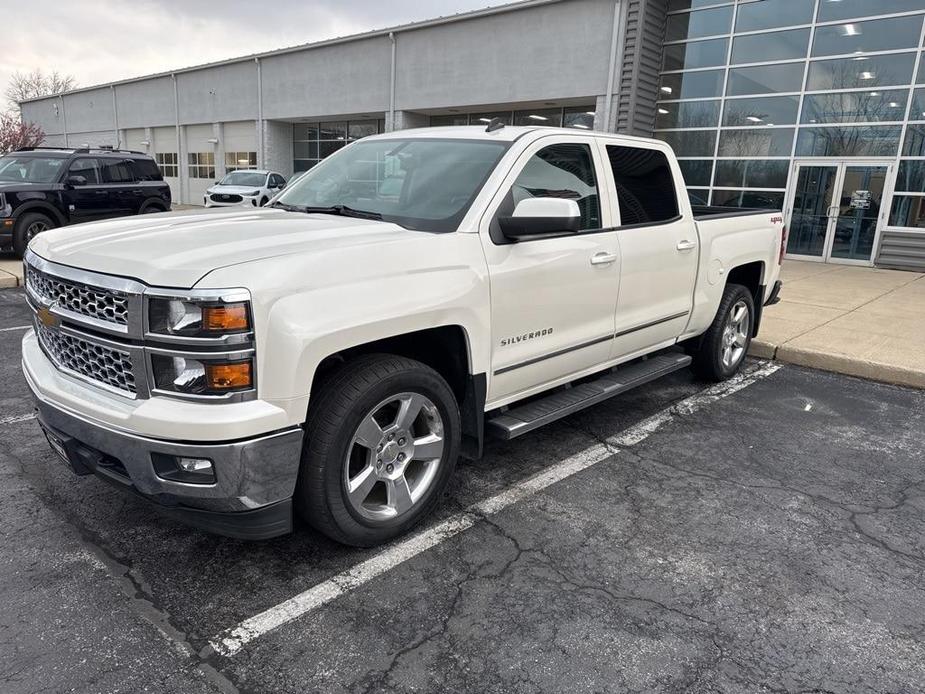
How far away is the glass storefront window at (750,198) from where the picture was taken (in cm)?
1581

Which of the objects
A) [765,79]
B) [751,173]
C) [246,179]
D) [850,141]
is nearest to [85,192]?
[246,179]

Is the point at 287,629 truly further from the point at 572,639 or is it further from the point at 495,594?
the point at 572,639

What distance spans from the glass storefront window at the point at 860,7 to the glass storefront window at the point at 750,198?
12.5ft

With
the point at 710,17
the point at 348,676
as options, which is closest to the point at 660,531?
the point at 348,676

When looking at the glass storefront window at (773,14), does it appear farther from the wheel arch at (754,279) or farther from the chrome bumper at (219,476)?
the chrome bumper at (219,476)

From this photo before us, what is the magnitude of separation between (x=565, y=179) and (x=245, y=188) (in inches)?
772

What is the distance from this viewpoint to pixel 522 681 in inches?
94.7

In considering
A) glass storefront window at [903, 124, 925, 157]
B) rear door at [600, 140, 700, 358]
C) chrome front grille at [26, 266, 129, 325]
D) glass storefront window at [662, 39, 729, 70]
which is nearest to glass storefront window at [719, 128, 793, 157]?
glass storefront window at [662, 39, 729, 70]

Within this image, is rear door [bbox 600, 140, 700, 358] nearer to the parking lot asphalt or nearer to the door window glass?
the parking lot asphalt

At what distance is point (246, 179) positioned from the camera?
883 inches

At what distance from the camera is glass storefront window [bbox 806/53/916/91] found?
1404 centimetres

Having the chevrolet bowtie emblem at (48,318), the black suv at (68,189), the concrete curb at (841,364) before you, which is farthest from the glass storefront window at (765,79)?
the chevrolet bowtie emblem at (48,318)

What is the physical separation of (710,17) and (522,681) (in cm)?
1772

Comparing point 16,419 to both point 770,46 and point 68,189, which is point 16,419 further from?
point 770,46
